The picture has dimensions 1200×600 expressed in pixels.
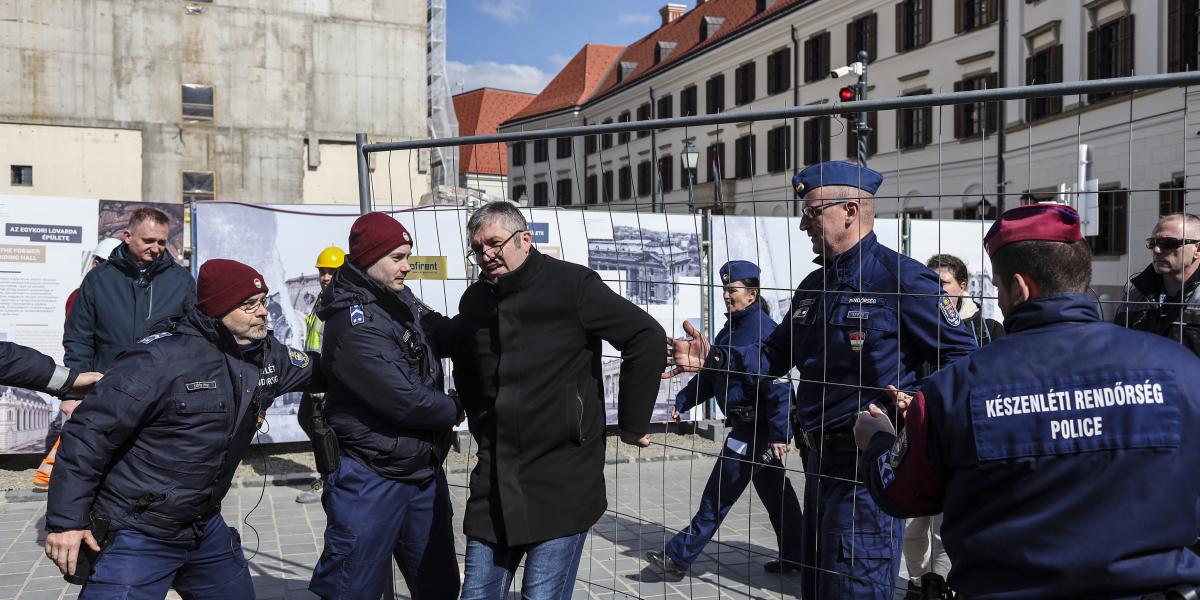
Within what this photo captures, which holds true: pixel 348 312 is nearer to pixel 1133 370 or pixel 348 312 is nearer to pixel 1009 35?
pixel 1133 370

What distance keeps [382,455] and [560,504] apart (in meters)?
0.83

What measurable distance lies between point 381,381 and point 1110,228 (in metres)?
2.51

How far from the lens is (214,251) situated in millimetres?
8789

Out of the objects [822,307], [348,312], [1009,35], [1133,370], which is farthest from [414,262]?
[1009,35]

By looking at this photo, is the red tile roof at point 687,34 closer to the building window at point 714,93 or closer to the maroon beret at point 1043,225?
the building window at point 714,93

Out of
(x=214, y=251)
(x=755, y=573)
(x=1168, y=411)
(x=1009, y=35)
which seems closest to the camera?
(x=1168, y=411)

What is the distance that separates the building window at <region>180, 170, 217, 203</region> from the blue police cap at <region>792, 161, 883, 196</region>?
32612 millimetres

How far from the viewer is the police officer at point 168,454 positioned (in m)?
3.08

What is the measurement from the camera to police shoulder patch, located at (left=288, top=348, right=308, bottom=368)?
392cm

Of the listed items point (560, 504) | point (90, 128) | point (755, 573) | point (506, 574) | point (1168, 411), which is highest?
point (90, 128)

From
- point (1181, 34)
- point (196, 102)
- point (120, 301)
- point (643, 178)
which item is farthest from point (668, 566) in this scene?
point (643, 178)

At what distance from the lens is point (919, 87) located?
30938mm

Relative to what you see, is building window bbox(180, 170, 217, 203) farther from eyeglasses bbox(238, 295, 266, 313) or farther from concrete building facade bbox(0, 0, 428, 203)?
eyeglasses bbox(238, 295, 266, 313)

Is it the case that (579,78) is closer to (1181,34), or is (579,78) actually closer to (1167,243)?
(1181,34)
